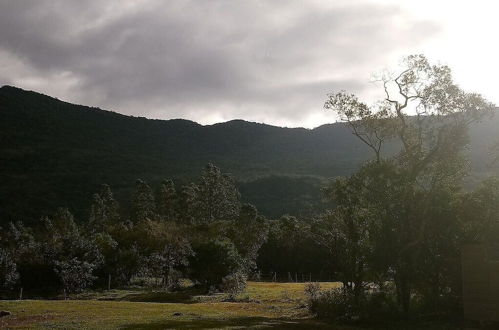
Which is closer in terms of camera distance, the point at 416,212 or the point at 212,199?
the point at 416,212

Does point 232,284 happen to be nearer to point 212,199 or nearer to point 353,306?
point 353,306

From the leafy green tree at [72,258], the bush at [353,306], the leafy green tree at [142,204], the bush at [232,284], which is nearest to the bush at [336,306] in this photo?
the bush at [353,306]

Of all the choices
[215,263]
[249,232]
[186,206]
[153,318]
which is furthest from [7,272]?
[186,206]

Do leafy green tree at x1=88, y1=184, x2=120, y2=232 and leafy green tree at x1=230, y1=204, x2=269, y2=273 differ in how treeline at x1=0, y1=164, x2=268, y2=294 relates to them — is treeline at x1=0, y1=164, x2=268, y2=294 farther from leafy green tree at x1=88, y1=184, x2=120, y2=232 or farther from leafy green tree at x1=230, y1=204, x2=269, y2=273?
leafy green tree at x1=88, y1=184, x2=120, y2=232

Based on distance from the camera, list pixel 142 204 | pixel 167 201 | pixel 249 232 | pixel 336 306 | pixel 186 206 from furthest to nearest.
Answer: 1. pixel 167 201
2. pixel 186 206
3. pixel 142 204
4. pixel 249 232
5. pixel 336 306

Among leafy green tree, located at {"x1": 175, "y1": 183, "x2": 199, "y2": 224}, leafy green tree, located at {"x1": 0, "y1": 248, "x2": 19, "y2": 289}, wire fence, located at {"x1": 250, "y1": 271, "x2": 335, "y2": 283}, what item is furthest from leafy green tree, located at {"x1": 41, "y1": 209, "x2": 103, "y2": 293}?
leafy green tree, located at {"x1": 175, "y1": 183, "x2": 199, "y2": 224}

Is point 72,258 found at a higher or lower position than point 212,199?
lower

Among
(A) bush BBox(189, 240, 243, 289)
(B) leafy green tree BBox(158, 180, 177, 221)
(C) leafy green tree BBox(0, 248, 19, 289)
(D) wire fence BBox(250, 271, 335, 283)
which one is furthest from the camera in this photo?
(B) leafy green tree BBox(158, 180, 177, 221)

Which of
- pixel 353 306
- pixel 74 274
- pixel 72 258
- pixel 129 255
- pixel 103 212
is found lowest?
pixel 74 274

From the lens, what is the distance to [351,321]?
1364 inches

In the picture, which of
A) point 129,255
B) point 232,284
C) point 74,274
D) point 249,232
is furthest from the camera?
point 249,232

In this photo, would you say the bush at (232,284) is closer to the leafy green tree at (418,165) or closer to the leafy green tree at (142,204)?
Answer: the leafy green tree at (418,165)

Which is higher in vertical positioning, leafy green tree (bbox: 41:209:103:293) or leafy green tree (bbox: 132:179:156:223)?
leafy green tree (bbox: 132:179:156:223)

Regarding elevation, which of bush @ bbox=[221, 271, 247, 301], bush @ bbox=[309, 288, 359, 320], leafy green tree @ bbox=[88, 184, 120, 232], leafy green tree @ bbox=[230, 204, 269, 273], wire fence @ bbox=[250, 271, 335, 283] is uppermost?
leafy green tree @ bbox=[88, 184, 120, 232]
